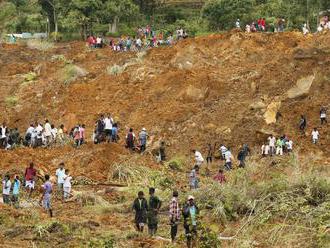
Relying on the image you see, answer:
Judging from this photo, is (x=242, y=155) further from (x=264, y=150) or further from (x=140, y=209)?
(x=140, y=209)

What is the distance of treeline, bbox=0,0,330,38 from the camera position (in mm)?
45344

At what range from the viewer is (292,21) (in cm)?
4609

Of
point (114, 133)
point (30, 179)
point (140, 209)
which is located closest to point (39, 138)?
point (114, 133)

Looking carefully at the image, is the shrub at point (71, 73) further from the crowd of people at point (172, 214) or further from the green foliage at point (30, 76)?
the crowd of people at point (172, 214)

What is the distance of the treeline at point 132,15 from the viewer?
4534 centimetres

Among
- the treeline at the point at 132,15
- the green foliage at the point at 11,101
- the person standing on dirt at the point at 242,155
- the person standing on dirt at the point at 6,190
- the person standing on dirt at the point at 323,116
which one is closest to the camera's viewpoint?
the person standing on dirt at the point at 6,190

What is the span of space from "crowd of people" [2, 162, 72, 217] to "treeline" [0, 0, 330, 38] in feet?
82.8

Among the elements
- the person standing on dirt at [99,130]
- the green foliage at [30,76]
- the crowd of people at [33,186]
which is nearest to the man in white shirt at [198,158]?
the person standing on dirt at [99,130]

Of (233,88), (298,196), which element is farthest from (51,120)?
(298,196)

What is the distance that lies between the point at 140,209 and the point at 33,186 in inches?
250

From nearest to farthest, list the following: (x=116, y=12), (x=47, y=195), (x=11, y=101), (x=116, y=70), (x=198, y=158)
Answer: (x=47, y=195) → (x=198, y=158) → (x=11, y=101) → (x=116, y=70) → (x=116, y=12)

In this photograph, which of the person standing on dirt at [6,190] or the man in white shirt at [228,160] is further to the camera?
the man in white shirt at [228,160]

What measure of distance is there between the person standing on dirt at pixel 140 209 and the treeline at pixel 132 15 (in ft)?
101

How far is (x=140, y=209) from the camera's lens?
15062 millimetres
